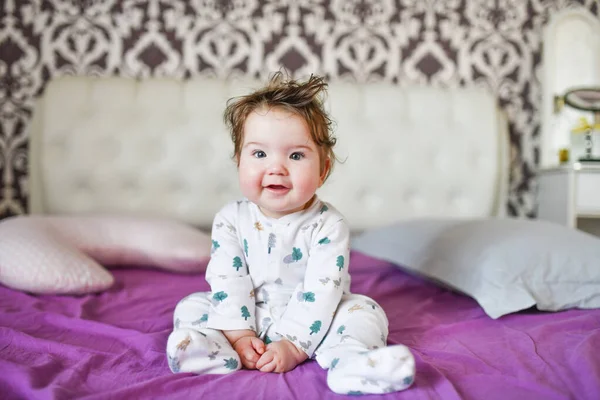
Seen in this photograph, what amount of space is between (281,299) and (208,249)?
75cm

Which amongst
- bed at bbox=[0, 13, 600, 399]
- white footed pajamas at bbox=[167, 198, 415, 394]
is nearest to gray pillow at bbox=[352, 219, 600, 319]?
bed at bbox=[0, 13, 600, 399]

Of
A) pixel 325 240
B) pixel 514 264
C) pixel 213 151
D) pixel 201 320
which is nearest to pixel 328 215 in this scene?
pixel 325 240

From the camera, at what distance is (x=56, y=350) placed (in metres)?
0.99

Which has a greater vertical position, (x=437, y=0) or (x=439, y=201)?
(x=437, y=0)

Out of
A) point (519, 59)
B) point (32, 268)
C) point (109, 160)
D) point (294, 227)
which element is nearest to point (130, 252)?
point (32, 268)

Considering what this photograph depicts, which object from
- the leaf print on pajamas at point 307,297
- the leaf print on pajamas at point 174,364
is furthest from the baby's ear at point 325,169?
A: the leaf print on pajamas at point 174,364

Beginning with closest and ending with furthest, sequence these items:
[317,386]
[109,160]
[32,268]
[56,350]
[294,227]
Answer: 1. [317,386]
2. [56,350]
3. [294,227]
4. [32,268]
5. [109,160]

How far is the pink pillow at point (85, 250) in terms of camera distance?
142 centimetres

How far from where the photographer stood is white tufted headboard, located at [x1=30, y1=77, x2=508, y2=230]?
223cm

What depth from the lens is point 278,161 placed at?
3.35ft

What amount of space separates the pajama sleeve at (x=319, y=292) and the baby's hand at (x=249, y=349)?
6cm

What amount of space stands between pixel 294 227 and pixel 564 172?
5.82ft

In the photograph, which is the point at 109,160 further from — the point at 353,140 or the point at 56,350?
the point at 56,350

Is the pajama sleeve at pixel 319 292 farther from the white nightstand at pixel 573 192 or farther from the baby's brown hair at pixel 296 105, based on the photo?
the white nightstand at pixel 573 192
